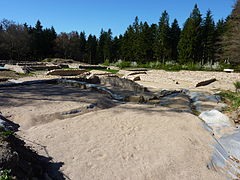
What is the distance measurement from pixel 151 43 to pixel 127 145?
3256 centimetres

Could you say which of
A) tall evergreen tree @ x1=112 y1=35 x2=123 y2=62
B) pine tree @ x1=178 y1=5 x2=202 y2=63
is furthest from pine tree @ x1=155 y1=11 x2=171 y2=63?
tall evergreen tree @ x1=112 y1=35 x2=123 y2=62

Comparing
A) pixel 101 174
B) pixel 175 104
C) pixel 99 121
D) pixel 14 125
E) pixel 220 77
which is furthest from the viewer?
pixel 220 77

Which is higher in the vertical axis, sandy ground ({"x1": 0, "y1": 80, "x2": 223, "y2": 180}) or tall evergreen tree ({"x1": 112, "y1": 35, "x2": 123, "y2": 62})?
tall evergreen tree ({"x1": 112, "y1": 35, "x2": 123, "y2": 62})

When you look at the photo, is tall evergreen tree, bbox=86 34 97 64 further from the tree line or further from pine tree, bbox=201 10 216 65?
pine tree, bbox=201 10 216 65

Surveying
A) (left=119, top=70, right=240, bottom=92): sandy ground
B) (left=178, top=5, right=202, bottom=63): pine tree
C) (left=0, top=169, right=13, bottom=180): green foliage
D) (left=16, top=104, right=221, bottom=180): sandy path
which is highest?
(left=178, top=5, right=202, bottom=63): pine tree

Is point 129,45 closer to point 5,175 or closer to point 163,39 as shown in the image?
point 163,39

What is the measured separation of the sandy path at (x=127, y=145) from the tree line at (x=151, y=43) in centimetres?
1849

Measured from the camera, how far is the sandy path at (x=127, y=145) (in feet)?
7.55

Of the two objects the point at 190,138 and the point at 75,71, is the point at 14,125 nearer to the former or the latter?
the point at 190,138

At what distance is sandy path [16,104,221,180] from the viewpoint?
90.7 inches

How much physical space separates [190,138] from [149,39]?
106 feet

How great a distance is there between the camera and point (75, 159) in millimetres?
2471

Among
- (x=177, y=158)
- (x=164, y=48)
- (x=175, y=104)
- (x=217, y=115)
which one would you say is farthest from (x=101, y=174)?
(x=164, y=48)

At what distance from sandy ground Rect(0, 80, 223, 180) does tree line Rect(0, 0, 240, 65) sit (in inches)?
721
